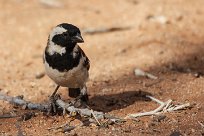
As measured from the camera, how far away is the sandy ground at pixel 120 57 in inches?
238

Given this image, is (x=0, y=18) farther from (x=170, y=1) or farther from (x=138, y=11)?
(x=170, y=1)

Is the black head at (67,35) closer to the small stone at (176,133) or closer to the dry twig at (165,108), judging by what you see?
the dry twig at (165,108)

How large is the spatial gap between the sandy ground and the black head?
0.82 m

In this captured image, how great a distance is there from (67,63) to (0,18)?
503 centimetres

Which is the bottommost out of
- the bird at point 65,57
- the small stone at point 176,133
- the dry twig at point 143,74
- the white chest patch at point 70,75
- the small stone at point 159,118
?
the small stone at point 176,133

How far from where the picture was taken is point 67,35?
6.14m

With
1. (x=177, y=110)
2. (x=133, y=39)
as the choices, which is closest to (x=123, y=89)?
(x=177, y=110)

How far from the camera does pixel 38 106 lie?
20.9 feet

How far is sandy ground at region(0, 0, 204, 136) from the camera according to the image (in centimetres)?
604

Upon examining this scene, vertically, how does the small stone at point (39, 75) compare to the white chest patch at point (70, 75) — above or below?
below

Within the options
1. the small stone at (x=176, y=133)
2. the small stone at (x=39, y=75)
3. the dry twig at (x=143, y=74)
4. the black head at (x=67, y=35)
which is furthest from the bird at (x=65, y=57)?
the small stone at (x=39, y=75)

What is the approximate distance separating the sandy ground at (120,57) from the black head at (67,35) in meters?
0.82

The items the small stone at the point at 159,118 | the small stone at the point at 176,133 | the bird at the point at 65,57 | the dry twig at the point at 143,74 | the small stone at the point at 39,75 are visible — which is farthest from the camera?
the small stone at the point at 39,75

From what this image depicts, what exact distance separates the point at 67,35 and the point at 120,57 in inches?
104
